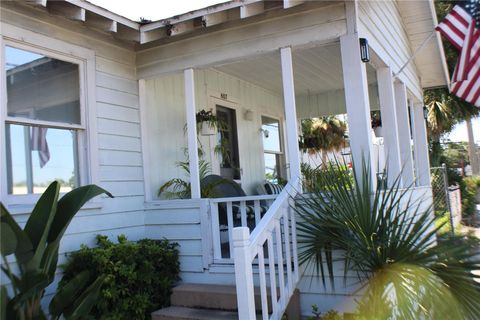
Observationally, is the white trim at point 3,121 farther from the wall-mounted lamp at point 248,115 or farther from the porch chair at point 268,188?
the porch chair at point 268,188

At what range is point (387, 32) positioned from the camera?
6.22m

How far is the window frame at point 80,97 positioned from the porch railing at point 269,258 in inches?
85.4

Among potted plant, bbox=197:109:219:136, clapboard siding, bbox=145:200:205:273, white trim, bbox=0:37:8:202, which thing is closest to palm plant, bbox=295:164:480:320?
clapboard siding, bbox=145:200:205:273

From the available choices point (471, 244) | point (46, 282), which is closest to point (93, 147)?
point (46, 282)

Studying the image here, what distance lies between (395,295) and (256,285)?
5.37 ft

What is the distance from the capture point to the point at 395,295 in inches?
128

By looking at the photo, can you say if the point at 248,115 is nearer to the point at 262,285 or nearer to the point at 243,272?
the point at 262,285

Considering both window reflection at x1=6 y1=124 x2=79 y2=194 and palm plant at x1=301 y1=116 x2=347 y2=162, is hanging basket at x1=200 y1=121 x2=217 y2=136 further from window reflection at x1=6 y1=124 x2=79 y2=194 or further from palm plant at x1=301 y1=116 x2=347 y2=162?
palm plant at x1=301 y1=116 x2=347 y2=162

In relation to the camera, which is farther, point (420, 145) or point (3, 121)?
point (420, 145)

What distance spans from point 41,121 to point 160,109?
197cm

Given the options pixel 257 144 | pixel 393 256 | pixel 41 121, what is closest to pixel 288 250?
pixel 393 256

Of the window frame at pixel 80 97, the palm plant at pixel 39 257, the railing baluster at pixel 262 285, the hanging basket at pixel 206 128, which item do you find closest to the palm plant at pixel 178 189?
the hanging basket at pixel 206 128

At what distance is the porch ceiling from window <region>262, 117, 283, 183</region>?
796 mm

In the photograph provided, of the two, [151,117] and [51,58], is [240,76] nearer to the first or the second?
[151,117]
